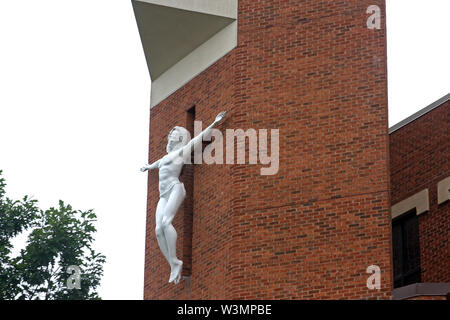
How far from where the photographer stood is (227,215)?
2477 cm

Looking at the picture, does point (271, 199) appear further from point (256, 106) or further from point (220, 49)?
point (220, 49)

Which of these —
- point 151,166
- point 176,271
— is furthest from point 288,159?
point 151,166

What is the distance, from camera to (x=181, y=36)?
27.4m

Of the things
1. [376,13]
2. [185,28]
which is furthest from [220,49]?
[376,13]

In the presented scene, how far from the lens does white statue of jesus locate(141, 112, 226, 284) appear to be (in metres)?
25.6

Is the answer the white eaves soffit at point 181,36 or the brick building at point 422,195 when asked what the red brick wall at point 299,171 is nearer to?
the white eaves soffit at point 181,36

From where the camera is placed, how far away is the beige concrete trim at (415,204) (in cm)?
2904

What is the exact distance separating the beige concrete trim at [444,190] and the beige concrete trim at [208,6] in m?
6.31

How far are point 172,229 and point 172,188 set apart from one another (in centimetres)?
86

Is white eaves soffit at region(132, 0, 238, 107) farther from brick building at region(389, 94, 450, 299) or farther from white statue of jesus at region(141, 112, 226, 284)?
brick building at region(389, 94, 450, 299)

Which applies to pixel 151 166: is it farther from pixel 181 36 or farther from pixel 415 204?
pixel 415 204

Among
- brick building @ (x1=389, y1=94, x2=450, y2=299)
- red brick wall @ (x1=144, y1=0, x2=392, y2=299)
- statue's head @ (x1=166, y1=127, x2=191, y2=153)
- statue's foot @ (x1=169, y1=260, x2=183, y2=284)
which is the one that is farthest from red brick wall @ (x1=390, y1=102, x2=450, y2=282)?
statue's head @ (x1=166, y1=127, x2=191, y2=153)
